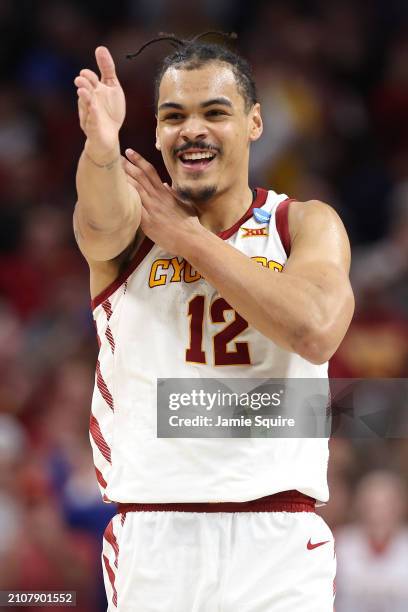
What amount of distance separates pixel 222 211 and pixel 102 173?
2.28ft

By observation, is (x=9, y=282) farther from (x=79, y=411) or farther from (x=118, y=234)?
(x=118, y=234)

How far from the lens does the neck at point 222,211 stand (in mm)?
4223

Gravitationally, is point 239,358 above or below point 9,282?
below

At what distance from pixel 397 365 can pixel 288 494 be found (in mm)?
4354

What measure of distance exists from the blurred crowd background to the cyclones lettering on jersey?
2.81 m

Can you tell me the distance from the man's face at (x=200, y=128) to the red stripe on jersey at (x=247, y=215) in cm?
15

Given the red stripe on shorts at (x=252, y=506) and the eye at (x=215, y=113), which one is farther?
the eye at (x=215, y=113)

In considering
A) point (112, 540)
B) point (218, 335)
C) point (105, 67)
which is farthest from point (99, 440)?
point (105, 67)

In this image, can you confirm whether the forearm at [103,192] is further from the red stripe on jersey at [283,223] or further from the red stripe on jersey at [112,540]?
the red stripe on jersey at [112,540]

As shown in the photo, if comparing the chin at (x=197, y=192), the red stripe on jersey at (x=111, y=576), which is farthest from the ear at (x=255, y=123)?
the red stripe on jersey at (x=111, y=576)

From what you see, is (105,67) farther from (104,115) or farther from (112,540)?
(112,540)

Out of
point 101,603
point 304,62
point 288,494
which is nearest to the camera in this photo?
point 288,494

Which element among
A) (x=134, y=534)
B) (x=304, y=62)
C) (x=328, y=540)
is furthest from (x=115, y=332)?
(x=304, y=62)

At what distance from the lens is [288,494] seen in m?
3.82
